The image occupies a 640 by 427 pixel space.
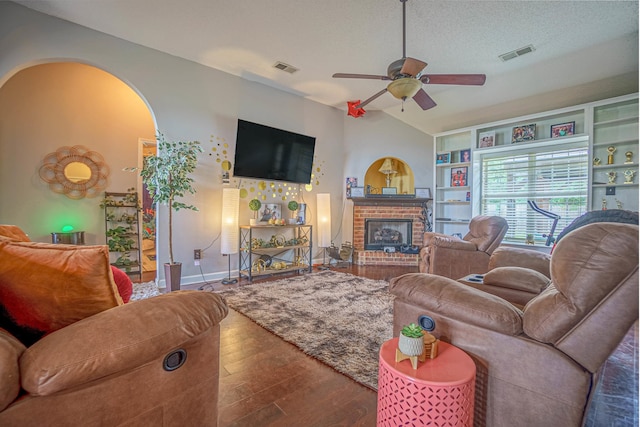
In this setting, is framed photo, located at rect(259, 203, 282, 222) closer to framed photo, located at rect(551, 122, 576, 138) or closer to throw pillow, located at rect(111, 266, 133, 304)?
throw pillow, located at rect(111, 266, 133, 304)

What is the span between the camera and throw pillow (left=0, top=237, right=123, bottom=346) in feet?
2.81

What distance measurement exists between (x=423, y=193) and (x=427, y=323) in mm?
4317

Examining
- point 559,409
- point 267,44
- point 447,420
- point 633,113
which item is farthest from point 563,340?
point 633,113

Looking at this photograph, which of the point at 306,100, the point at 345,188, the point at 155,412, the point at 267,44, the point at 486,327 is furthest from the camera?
the point at 345,188

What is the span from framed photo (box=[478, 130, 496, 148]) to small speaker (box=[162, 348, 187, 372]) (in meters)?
5.12

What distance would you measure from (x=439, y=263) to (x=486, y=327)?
241 cm

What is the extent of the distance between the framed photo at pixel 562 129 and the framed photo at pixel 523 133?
231mm

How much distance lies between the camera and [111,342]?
0.81m

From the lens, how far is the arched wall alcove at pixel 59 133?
3521 millimetres

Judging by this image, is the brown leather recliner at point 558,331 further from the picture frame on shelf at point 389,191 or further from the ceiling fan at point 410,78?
the picture frame on shelf at point 389,191

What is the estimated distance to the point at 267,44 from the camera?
10.9 feet

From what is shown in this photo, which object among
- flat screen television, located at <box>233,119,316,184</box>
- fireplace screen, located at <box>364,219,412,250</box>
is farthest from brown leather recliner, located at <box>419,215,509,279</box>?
flat screen television, located at <box>233,119,316,184</box>

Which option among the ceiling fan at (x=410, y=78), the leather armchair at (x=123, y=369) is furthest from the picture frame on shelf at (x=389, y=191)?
the leather armchair at (x=123, y=369)

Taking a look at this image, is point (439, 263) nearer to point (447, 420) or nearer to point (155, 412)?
point (447, 420)
